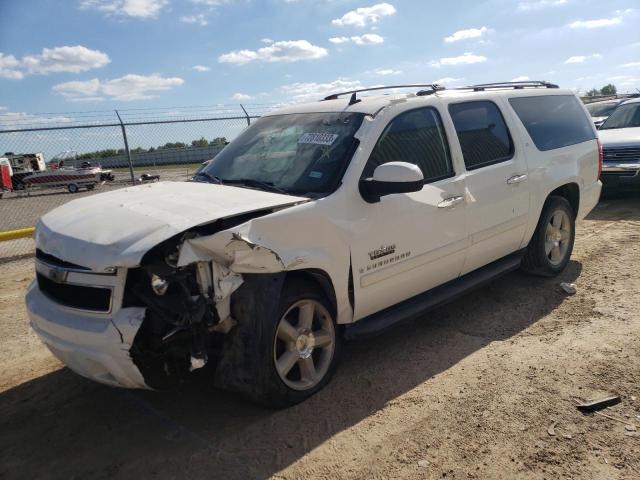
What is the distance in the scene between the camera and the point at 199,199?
10.8 ft

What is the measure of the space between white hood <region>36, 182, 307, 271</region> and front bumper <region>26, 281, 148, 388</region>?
0.29m

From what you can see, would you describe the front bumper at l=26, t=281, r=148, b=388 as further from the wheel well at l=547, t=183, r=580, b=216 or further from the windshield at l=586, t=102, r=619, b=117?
the windshield at l=586, t=102, r=619, b=117

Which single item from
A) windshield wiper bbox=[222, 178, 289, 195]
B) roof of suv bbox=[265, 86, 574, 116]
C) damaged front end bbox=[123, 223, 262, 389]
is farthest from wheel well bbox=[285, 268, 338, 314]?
roof of suv bbox=[265, 86, 574, 116]

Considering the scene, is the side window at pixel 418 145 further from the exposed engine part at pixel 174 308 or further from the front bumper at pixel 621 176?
the front bumper at pixel 621 176

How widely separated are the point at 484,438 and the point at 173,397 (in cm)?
199

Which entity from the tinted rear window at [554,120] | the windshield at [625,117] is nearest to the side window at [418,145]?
the tinted rear window at [554,120]

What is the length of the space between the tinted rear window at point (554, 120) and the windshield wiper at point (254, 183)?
2.67 meters

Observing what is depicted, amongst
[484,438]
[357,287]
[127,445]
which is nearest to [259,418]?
[127,445]

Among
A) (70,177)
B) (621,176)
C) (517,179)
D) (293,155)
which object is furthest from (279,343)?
(70,177)

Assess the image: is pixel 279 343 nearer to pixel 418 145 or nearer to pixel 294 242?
pixel 294 242

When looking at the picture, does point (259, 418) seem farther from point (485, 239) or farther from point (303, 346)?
point (485, 239)

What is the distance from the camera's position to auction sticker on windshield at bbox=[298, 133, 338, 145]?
3.71 metres

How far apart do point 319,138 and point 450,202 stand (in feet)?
3.69

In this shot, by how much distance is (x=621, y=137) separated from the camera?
30.6 ft
